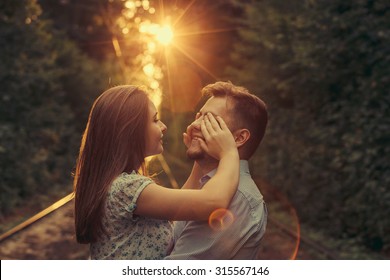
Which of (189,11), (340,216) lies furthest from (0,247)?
(189,11)

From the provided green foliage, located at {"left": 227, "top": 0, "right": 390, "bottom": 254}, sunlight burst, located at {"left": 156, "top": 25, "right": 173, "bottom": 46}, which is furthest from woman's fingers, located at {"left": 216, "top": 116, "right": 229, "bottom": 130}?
sunlight burst, located at {"left": 156, "top": 25, "right": 173, "bottom": 46}

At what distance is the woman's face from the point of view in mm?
3021

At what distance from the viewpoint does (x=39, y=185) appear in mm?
16562

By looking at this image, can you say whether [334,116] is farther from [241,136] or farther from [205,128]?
[205,128]

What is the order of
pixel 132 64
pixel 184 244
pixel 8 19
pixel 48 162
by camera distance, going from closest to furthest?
pixel 184 244 → pixel 8 19 → pixel 48 162 → pixel 132 64

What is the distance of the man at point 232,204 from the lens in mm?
2602

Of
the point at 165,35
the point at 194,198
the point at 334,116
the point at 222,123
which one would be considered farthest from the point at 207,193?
the point at 165,35

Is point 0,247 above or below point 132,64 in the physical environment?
below

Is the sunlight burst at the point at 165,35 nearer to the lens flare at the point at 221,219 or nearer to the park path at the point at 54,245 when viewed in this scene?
the park path at the point at 54,245

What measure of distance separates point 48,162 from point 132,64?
15.4 meters

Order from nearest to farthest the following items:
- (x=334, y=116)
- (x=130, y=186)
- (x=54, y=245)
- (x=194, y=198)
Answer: (x=194, y=198)
(x=130, y=186)
(x=54, y=245)
(x=334, y=116)

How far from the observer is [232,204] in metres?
2.73

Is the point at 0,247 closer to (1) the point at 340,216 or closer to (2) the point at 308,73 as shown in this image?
(1) the point at 340,216

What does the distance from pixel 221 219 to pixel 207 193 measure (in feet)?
0.46
